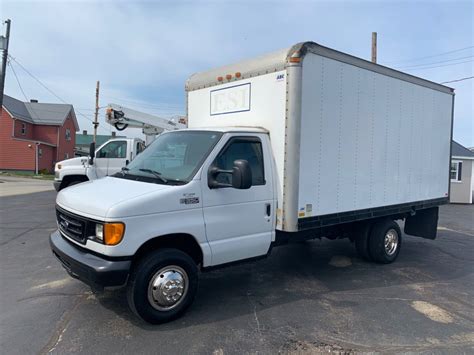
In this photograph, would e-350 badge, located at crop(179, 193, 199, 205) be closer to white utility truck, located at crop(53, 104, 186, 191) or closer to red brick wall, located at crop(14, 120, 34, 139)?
white utility truck, located at crop(53, 104, 186, 191)

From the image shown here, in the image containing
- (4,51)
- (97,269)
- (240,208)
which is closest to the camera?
(97,269)

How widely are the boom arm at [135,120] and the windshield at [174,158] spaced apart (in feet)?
27.2

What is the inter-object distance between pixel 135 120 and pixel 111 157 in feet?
8.41

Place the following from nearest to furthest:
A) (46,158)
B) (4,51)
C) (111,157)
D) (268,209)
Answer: (268,209)
(111,157)
(4,51)
(46,158)

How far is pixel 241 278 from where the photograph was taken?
552 cm

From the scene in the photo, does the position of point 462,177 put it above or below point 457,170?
below

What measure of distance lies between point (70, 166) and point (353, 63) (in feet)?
30.2

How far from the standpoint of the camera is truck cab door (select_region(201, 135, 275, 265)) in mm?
4227

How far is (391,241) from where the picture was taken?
21.9 feet

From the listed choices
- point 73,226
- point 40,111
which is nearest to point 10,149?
point 40,111

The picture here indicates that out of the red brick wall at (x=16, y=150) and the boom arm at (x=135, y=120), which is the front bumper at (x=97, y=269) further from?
the red brick wall at (x=16, y=150)

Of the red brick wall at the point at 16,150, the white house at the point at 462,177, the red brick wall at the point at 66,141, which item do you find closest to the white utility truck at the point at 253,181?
the white house at the point at 462,177

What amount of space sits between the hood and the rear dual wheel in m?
4.00

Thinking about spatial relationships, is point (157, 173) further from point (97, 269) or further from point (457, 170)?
point (457, 170)
